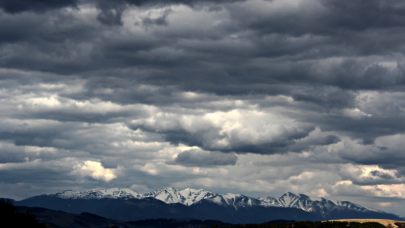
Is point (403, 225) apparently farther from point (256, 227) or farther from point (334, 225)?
point (256, 227)

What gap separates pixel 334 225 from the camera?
124562 millimetres

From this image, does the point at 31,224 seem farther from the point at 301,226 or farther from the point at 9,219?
the point at 301,226

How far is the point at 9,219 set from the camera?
389 feet

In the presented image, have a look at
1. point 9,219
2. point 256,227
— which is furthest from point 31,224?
point 256,227

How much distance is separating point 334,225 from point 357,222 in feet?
25.9

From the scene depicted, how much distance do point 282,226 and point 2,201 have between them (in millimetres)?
86540

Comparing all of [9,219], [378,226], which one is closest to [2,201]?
[9,219]

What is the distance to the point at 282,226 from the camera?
125 metres

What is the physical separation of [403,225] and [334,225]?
748 inches

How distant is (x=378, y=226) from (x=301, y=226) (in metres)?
21.3

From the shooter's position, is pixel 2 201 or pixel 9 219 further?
pixel 2 201

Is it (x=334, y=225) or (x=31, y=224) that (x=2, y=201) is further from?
(x=334, y=225)

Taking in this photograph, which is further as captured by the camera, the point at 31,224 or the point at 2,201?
the point at 2,201

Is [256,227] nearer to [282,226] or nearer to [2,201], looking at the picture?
[282,226]
